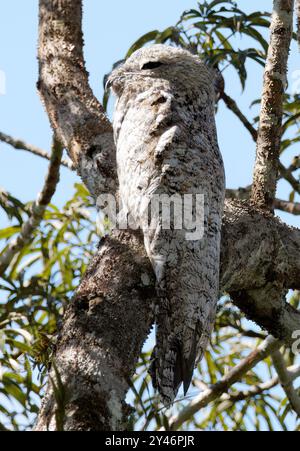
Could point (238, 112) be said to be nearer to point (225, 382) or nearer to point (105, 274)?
point (225, 382)

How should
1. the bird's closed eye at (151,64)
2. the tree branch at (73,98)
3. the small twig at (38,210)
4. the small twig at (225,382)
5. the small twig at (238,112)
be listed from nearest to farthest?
the tree branch at (73,98) → the bird's closed eye at (151,64) → the small twig at (225,382) → the small twig at (238,112) → the small twig at (38,210)

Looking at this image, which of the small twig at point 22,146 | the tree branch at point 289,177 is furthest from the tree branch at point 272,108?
the small twig at point 22,146

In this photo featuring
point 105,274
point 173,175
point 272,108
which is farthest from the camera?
point 272,108

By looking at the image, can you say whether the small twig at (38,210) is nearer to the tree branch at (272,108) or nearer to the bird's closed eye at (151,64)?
the bird's closed eye at (151,64)

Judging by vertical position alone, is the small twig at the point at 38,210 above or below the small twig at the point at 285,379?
above

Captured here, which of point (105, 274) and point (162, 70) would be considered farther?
point (162, 70)

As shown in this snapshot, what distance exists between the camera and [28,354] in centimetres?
338

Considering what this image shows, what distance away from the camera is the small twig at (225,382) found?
3541 mm

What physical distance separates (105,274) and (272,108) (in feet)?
3.79

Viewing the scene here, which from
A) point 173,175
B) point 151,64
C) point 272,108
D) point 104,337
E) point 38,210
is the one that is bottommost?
point 104,337

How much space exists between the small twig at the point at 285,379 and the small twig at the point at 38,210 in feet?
4.63

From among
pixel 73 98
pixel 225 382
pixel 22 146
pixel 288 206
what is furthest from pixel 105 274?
pixel 22 146

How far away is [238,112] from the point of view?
152 inches
